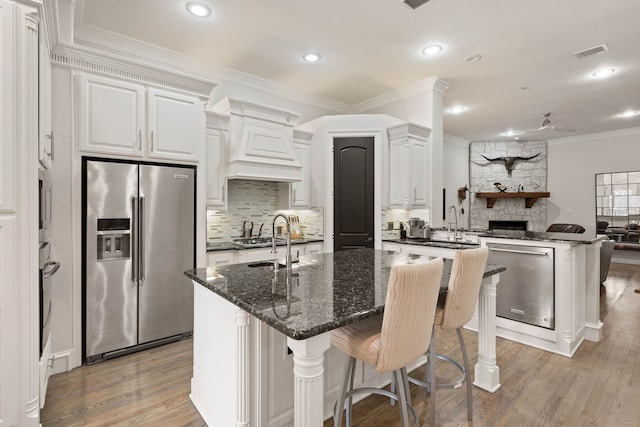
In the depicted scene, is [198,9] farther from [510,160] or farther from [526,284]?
[510,160]

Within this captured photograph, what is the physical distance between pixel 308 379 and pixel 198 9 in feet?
10.5

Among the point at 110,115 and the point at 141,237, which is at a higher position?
the point at 110,115

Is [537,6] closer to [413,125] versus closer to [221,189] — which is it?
[413,125]

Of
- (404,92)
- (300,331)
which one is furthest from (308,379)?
(404,92)

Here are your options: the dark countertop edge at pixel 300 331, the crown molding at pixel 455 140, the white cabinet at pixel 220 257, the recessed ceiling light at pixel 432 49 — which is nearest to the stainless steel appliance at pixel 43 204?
the dark countertop edge at pixel 300 331

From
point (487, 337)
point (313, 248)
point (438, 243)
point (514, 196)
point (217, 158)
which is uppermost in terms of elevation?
point (217, 158)

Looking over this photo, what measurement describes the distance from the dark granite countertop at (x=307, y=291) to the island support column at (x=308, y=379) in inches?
2.9

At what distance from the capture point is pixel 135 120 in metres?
2.76

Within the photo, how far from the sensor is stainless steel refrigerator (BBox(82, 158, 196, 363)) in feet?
8.52

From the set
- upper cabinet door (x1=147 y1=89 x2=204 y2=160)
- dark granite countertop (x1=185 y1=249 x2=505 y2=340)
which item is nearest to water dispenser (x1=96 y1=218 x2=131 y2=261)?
upper cabinet door (x1=147 y1=89 x2=204 y2=160)

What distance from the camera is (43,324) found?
195cm

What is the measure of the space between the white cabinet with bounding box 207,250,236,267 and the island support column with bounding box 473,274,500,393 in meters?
2.48

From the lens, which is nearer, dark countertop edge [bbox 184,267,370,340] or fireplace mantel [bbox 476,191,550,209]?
dark countertop edge [bbox 184,267,370,340]

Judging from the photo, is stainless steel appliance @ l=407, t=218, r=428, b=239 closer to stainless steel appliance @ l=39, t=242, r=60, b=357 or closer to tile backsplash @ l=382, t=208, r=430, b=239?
tile backsplash @ l=382, t=208, r=430, b=239
